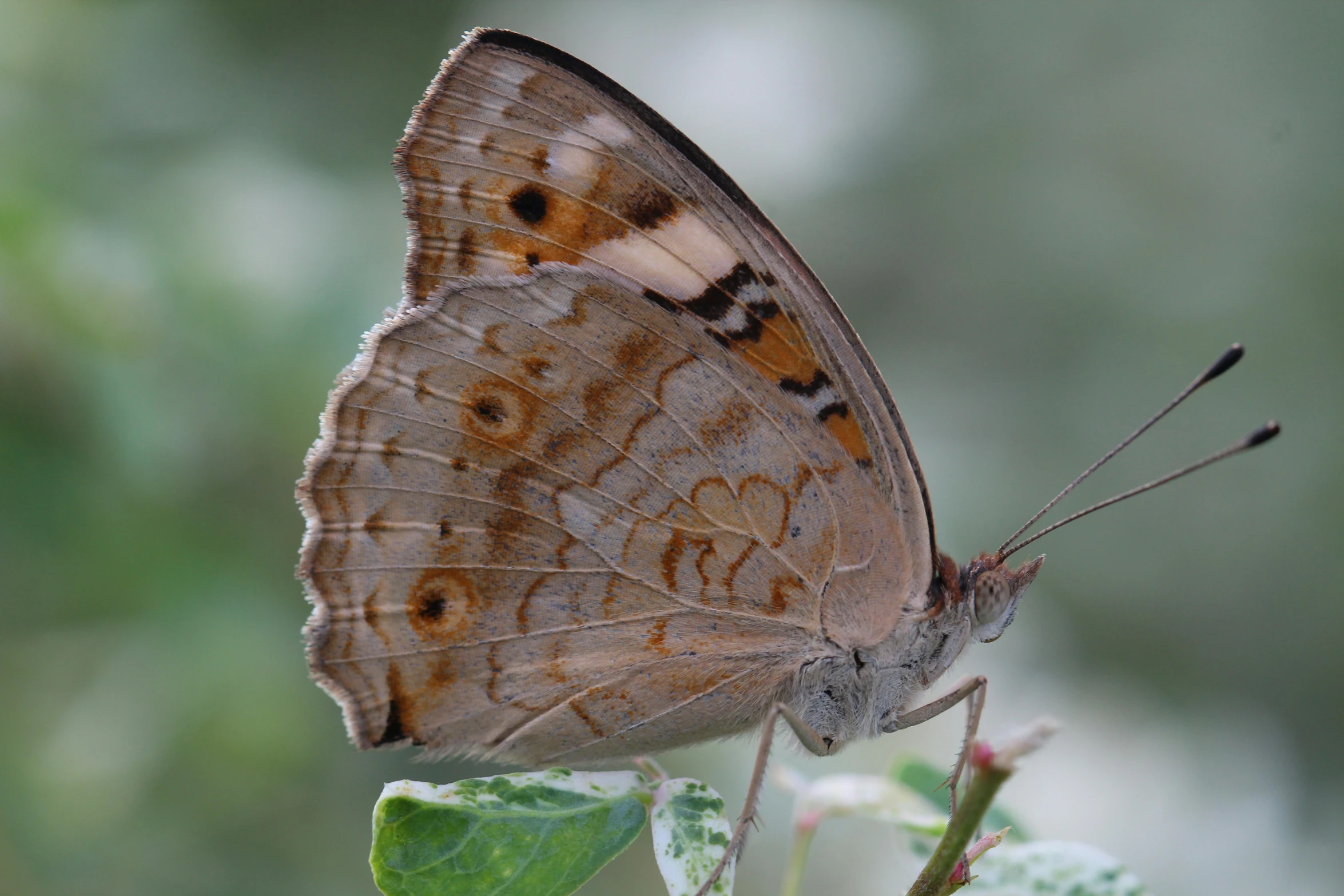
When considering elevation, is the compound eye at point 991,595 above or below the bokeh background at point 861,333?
below

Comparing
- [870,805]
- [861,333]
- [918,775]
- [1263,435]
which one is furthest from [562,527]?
[861,333]

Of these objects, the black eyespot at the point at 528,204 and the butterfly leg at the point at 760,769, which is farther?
the black eyespot at the point at 528,204

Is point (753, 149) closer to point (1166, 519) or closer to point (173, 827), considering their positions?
point (1166, 519)

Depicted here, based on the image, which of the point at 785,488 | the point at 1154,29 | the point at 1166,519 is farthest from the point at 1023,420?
the point at 785,488

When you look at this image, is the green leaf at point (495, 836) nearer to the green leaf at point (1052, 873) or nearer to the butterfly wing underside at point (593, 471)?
the butterfly wing underside at point (593, 471)

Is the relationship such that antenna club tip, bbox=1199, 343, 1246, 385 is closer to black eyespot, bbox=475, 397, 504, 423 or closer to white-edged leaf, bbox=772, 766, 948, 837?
white-edged leaf, bbox=772, 766, 948, 837

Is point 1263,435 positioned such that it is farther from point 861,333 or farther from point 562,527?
point 861,333

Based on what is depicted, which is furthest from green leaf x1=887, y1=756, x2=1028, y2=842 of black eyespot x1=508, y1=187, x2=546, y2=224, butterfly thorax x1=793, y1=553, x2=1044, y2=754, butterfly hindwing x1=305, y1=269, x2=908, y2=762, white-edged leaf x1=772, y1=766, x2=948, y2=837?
black eyespot x1=508, y1=187, x2=546, y2=224

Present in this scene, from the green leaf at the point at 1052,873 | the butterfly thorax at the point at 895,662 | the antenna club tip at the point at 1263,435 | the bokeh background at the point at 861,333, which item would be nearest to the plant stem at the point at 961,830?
the green leaf at the point at 1052,873
